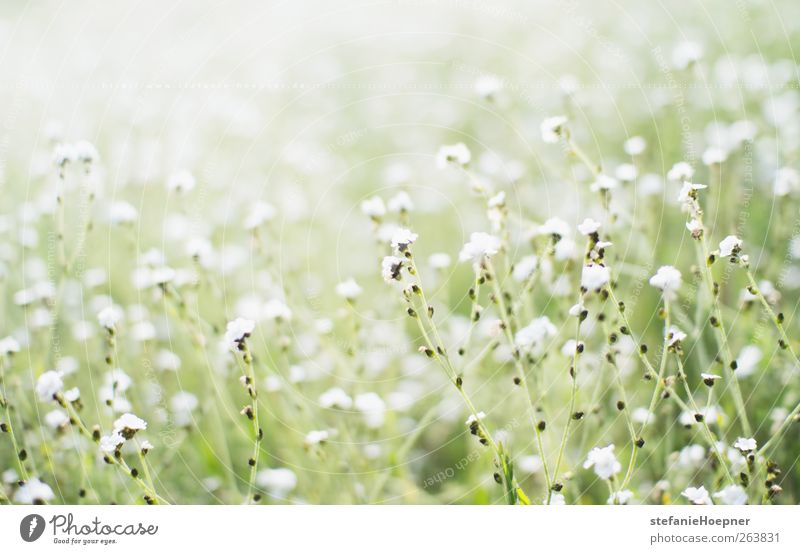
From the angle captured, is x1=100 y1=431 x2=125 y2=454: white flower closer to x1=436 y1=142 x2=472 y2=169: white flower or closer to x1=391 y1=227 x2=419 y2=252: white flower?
x1=391 y1=227 x2=419 y2=252: white flower

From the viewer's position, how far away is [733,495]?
868 millimetres

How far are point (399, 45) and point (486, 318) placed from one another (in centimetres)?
58

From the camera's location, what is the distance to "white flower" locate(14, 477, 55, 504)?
37.5 inches

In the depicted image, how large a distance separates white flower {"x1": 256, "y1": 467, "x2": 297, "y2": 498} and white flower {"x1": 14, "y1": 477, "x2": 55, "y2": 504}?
0.29m

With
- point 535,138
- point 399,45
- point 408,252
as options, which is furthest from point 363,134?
point 408,252

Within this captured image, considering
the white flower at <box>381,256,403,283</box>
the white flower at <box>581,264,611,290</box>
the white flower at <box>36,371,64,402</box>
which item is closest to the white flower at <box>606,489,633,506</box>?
the white flower at <box>581,264,611,290</box>

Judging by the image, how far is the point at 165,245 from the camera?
4.60 ft

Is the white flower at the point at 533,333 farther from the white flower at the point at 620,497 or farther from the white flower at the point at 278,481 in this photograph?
the white flower at the point at 278,481

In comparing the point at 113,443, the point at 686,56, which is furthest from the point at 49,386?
the point at 686,56

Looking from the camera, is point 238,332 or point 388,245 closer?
point 238,332

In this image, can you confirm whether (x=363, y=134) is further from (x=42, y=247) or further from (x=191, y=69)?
(x=42, y=247)

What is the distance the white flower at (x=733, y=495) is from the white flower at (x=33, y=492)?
0.90 metres

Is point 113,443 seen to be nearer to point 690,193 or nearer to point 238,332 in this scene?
point 238,332

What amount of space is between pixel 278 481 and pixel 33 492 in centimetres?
33
